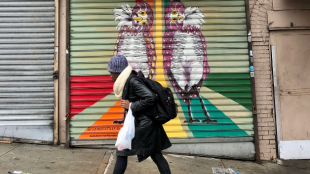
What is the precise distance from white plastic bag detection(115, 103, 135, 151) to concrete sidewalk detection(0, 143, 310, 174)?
143cm

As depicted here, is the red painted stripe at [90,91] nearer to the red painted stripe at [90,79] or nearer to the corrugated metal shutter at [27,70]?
the red painted stripe at [90,79]

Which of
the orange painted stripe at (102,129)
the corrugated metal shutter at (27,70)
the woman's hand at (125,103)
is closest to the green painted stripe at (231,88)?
the orange painted stripe at (102,129)

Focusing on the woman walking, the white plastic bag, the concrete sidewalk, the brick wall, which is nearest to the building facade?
the brick wall

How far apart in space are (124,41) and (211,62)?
1.86 meters

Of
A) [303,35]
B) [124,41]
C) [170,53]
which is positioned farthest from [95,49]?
[303,35]

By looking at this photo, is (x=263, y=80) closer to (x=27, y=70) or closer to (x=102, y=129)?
(x=102, y=129)

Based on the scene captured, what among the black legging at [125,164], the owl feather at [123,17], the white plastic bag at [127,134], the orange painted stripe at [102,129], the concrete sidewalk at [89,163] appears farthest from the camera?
the owl feather at [123,17]

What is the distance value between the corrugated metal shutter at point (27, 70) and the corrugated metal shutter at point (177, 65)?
0.53m

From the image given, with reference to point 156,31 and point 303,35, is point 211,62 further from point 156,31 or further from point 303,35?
point 303,35

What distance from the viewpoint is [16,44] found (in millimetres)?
5055

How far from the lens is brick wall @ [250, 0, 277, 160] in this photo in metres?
5.00

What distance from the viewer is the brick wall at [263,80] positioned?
5.00 m

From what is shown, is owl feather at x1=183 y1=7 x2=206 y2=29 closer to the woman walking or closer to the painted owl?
the painted owl

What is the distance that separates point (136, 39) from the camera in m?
5.02
